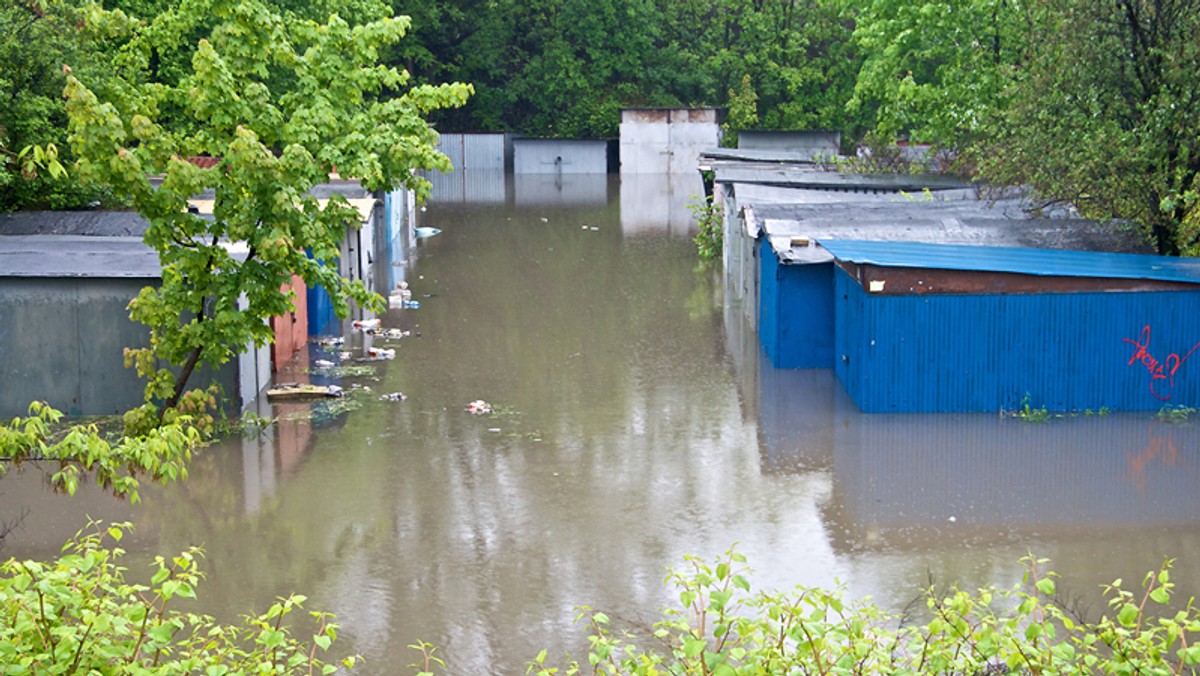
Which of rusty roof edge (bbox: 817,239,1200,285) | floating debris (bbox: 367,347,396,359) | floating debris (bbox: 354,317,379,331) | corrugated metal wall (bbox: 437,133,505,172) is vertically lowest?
floating debris (bbox: 367,347,396,359)

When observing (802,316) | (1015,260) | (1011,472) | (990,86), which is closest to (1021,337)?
(1015,260)

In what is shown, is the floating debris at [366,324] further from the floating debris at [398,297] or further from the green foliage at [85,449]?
the green foliage at [85,449]

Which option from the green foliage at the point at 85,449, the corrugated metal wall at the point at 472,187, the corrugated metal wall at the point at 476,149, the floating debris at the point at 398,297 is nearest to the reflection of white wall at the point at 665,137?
the corrugated metal wall at the point at 472,187

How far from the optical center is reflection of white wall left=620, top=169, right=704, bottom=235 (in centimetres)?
3797

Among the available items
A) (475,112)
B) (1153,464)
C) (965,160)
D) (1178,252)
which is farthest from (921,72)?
(475,112)

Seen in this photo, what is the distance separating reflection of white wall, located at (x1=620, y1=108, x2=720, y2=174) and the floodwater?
39.2 metres

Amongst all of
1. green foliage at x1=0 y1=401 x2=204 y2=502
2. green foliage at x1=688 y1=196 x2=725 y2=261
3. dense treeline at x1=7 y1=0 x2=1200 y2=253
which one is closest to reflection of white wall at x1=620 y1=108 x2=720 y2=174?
dense treeline at x1=7 y1=0 x2=1200 y2=253

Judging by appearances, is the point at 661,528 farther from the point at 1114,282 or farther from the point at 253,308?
the point at 1114,282

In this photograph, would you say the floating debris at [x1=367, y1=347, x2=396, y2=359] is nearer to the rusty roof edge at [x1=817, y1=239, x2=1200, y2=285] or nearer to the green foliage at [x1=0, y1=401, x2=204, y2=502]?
the rusty roof edge at [x1=817, y1=239, x2=1200, y2=285]

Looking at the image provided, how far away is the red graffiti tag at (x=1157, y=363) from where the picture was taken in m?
16.4

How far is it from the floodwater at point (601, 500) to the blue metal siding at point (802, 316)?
36 centimetres

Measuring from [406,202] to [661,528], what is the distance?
27478mm

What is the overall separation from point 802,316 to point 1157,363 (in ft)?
16.0

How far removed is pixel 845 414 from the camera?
54.6 ft
